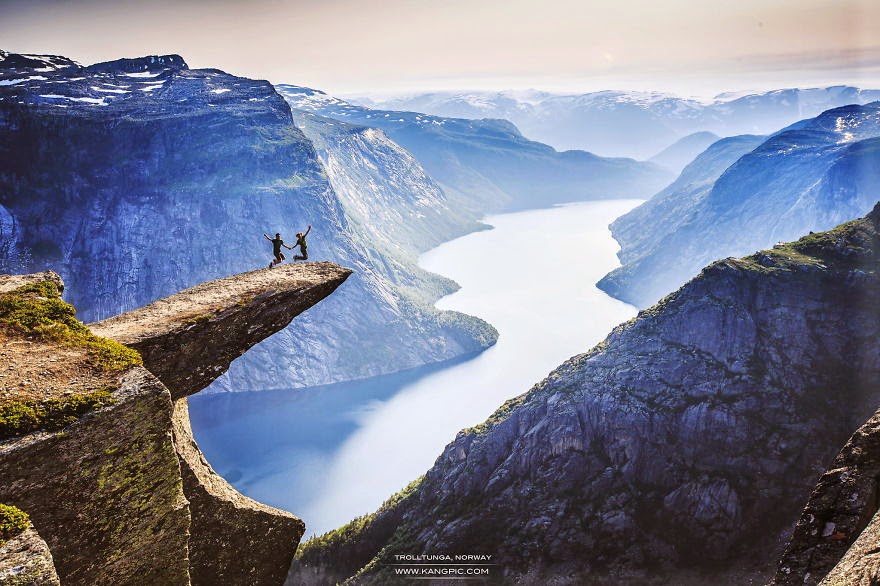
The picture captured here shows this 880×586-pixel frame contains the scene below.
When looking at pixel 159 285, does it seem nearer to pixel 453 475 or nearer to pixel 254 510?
pixel 453 475

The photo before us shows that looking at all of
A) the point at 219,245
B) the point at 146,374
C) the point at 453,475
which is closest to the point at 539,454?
the point at 453,475

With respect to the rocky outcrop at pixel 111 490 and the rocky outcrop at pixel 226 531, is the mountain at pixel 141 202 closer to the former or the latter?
the rocky outcrop at pixel 226 531

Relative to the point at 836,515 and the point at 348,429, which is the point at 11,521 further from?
the point at 348,429

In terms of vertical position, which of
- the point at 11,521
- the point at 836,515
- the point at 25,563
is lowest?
the point at 836,515

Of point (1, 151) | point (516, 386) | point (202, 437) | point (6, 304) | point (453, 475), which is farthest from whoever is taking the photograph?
point (516, 386)

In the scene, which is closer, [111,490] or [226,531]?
[111,490]

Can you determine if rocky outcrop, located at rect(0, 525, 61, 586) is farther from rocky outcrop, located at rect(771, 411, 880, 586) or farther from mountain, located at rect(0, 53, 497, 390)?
mountain, located at rect(0, 53, 497, 390)

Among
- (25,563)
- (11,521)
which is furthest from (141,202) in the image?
(25,563)

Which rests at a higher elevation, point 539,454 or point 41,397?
point 41,397
